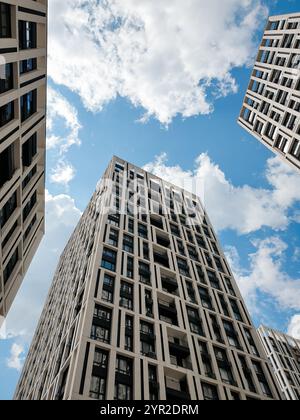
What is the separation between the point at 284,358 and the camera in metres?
75.7

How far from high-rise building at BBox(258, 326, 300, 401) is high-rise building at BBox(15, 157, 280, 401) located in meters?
43.0

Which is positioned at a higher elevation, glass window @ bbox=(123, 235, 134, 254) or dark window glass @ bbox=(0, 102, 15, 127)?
glass window @ bbox=(123, 235, 134, 254)

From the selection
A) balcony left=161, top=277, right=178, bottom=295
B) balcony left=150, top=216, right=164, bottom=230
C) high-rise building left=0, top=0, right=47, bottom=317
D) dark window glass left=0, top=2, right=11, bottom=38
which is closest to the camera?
dark window glass left=0, top=2, right=11, bottom=38

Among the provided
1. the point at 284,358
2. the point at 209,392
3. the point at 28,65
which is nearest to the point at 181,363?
the point at 209,392

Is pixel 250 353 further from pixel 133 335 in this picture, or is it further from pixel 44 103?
pixel 44 103

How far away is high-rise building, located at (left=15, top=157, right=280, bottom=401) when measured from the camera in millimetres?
22406

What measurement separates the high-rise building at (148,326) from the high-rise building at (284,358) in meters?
43.0

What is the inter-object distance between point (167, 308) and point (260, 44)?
4438cm

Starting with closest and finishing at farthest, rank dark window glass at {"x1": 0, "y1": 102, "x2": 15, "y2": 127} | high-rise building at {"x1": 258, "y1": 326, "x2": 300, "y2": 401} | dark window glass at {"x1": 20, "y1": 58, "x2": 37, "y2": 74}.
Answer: dark window glass at {"x1": 0, "y1": 102, "x2": 15, "y2": 127} → dark window glass at {"x1": 20, "y1": 58, "x2": 37, "y2": 74} → high-rise building at {"x1": 258, "y1": 326, "x2": 300, "y2": 401}

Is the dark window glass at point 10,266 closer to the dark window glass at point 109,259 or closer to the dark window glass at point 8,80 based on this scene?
the dark window glass at point 109,259

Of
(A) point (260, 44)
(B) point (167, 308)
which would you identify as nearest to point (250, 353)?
(B) point (167, 308)

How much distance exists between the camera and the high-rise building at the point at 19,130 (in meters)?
18.8

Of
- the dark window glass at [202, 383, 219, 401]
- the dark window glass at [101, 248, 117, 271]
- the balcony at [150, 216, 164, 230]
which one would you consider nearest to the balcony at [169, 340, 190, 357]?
the dark window glass at [202, 383, 219, 401]

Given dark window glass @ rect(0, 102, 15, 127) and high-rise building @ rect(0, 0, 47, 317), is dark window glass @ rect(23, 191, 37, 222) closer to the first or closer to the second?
high-rise building @ rect(0, 0, 47, 317)
